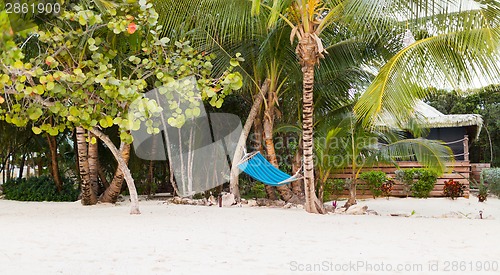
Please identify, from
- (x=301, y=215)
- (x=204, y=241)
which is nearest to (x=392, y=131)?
(x=301, y=215)

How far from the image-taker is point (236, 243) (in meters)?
3.40

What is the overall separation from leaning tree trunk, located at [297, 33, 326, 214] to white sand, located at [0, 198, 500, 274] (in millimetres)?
298

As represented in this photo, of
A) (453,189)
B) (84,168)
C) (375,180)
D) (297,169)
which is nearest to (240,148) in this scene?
(297,169)

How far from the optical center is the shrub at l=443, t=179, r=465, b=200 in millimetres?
8047

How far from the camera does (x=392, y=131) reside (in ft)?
20.7

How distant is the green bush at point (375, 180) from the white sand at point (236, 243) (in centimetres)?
333

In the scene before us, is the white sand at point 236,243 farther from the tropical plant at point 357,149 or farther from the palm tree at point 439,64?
the palm tree at point 439,64

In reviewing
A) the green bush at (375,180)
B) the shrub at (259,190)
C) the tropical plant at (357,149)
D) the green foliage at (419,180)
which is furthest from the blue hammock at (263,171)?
the green foliage at (419,180)

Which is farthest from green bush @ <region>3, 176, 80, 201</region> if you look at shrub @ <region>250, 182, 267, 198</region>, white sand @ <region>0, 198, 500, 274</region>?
shrub @ <region>250, 182, 267, 198</region>

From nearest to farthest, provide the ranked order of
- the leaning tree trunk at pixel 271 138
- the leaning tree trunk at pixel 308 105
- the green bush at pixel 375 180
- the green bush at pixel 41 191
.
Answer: the leaning tree trunk at pixel 308 105 → the leaning tree trunk at pixel 271 138 → the green bush at pixel 41 191 → the green bush at pixel 375 180

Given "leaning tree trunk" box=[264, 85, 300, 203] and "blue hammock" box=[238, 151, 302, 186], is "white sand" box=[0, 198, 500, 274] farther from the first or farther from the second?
"leaning tree trunk" box=[264, 85, 300, 203]

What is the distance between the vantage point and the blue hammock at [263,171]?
538 centimetres

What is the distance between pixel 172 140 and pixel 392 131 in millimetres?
3650

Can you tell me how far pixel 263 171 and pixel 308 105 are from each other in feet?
3.26
